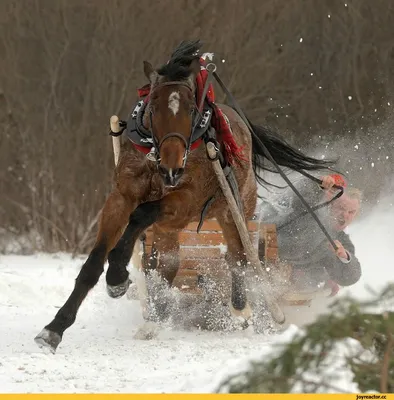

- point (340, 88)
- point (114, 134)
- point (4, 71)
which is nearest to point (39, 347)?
point (114, 134)

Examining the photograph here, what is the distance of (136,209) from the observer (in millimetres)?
5305

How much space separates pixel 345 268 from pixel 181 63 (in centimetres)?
228

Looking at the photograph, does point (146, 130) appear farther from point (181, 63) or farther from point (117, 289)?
point (117, 289)

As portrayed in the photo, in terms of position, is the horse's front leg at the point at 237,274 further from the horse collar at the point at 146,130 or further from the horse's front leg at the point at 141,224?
the horse collar at the point at 146,130

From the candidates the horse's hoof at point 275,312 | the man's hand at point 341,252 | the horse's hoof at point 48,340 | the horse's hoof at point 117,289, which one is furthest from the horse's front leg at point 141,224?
the man's hand at point 341,252

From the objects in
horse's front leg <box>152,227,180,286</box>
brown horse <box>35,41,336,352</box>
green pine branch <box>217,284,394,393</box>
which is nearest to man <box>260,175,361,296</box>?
brown horse <box>35,41,336,352</box>

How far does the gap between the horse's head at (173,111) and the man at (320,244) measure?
5.93ft

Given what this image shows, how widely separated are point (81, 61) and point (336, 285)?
204 inches

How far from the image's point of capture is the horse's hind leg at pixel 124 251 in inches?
203

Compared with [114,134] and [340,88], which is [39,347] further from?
[340,88]

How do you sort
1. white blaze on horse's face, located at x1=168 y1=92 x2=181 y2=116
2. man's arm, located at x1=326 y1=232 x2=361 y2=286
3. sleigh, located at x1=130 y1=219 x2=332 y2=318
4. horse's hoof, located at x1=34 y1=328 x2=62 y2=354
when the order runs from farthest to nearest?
1. man's arm, located at x1=326 y1=232 x2=361 y2=286
2. sleigh, located at x1=130 y1=219 x2=332 y2=318
3. white blaze on horse's face, located at x1=168 y1=92 x2=181 y2=116
4. horse's hoof, located at x1=34 y1=328 x2=62 y2=354

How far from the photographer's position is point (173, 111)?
5.18 metres

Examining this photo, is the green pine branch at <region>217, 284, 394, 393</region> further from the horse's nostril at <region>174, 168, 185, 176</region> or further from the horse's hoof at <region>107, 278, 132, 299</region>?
the horse's hoof at <region>107, 278, 132, 299</region>

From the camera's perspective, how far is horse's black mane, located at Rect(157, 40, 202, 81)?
5.40 meters
